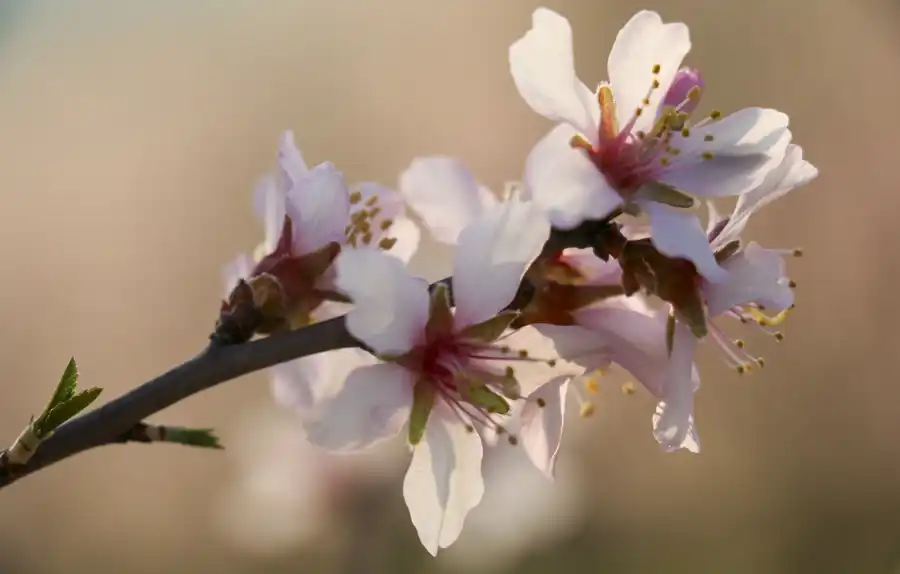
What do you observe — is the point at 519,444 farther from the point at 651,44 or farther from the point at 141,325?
the point at 141,325

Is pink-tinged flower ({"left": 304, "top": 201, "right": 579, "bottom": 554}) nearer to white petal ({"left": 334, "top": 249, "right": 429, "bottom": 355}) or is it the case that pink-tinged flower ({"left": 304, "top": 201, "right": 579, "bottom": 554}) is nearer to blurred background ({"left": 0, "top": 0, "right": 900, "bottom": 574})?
white petal ({"left": 334, "top": 249, "right": 429, "bottom": 355})

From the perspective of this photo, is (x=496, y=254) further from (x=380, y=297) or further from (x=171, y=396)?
(x=171, y=396)

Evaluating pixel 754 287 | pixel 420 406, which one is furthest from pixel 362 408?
pixel 754 287

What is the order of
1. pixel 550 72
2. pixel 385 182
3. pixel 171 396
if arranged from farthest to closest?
pixel 385 182 < pixel 550 72 < pixel 171 396

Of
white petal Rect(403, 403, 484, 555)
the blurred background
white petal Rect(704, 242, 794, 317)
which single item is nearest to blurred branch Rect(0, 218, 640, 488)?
white petal Rect(403, 403, 484, 555)

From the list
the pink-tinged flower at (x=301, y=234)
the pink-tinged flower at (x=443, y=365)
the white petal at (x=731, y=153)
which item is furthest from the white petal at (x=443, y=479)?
the white petal at (x=731, y=153)

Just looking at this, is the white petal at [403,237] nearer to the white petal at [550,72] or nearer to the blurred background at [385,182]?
the white petal at [550,72]
